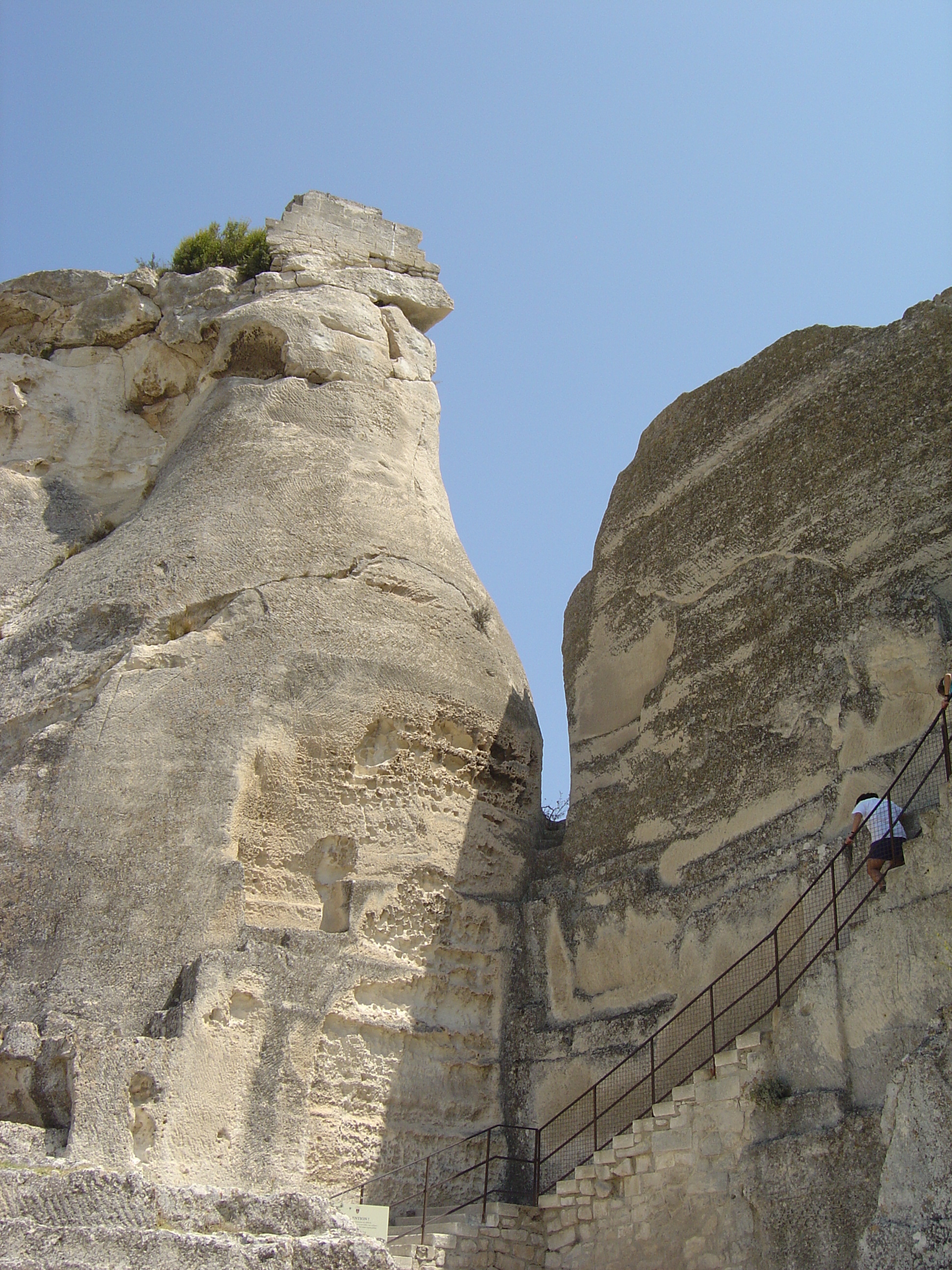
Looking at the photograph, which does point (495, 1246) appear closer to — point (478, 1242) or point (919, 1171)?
point (478, 1242)

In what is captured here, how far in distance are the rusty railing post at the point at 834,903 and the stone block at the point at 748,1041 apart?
0.65 metres

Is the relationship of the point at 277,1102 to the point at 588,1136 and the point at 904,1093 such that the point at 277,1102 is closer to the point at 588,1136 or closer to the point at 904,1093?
the point at 588,1136

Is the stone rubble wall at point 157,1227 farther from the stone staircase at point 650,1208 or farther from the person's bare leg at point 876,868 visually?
the person's bare leg at point 876,868

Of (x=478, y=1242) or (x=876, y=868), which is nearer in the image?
(x=876, y=868)

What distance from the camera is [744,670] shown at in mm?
9008

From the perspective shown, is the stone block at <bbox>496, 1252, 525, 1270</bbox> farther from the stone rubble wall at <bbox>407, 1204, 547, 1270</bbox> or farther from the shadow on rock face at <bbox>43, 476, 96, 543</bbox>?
the shadow on rock face at <bbox>43, 476, 96, 543</bbox>

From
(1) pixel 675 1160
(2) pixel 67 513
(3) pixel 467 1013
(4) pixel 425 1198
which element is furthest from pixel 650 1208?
(2) pixel 67 513

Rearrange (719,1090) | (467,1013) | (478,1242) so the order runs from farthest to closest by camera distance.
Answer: (467,1013) < (478,1242) < (719,1090)

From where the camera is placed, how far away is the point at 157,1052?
7457 millimetres

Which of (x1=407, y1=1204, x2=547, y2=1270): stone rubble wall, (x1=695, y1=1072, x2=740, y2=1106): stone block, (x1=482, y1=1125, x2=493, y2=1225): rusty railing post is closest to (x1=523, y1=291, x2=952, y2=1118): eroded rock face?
(x1=482, y1=1125, x2=493, y2=1225): rusty railing post

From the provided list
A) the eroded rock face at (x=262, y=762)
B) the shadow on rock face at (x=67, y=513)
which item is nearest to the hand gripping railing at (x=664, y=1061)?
the eroded rock face at (x=262, y=762)

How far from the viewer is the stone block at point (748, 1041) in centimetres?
691

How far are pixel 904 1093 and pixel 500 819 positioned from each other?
15.8 feet

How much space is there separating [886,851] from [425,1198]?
11.1 ft
